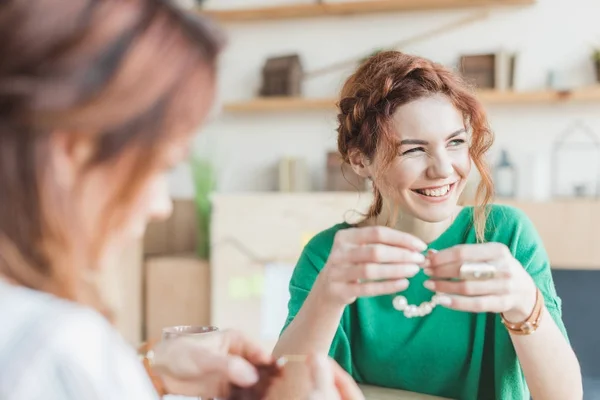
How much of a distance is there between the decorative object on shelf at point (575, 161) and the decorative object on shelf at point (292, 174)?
3.83 ft

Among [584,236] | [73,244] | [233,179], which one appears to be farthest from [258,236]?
[73,244]

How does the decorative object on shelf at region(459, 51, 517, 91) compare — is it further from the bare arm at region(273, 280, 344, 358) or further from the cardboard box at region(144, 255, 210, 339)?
the bare arm at region(273, 280, 344, 358)

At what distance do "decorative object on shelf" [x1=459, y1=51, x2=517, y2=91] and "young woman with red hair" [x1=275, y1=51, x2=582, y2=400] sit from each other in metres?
1.85

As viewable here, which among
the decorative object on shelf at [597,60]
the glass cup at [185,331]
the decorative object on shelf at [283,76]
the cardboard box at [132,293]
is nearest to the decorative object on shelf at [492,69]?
the decorative object on shelf at [597,60]

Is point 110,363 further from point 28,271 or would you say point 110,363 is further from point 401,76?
point 401,76

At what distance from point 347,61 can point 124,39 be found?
112 inches

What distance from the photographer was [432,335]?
1269 millimetres

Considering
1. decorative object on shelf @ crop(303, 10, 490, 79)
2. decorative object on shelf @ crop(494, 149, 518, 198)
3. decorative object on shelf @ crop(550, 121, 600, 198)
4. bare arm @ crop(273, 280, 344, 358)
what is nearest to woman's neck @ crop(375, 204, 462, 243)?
bare arm @ crop(273, 280, 344, 358)

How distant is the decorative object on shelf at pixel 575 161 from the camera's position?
304 cm

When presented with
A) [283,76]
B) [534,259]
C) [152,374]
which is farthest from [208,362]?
[283,76]

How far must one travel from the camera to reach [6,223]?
53 cm

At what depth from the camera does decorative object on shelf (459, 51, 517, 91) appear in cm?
300

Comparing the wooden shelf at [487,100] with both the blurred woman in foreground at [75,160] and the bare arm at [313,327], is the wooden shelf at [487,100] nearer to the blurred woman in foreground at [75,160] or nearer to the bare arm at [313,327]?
the bare arm at [313,327]

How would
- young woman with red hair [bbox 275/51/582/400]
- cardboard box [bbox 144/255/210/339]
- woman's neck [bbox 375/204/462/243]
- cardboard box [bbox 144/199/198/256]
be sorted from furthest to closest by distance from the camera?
cardboard box [bbox 144/199/198/256]
cardboard box [bbox 144/255/210/339]
woman's neck [bbox 375/204/462/243]
young woman with red hair [bbox 275/51/582/400]
